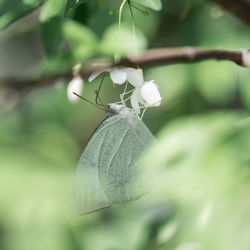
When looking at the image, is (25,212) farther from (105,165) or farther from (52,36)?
(52,36)

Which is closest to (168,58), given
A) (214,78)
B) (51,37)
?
(51,37)

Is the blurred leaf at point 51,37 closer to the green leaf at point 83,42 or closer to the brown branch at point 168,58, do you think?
the brown branch at point 168,58

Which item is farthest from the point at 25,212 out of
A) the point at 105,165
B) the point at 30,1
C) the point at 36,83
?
the point at 30,1

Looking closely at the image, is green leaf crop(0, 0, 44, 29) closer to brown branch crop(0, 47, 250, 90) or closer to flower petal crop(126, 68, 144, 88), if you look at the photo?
brown branch crop(0, 47, 250, 90)

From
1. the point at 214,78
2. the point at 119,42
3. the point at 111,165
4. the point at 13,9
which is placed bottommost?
the point at 111,165

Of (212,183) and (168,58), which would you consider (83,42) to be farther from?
(212,183)

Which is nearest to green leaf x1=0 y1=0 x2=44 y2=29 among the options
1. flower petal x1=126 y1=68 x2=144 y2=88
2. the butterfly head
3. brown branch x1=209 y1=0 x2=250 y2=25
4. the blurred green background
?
the blurred green background
